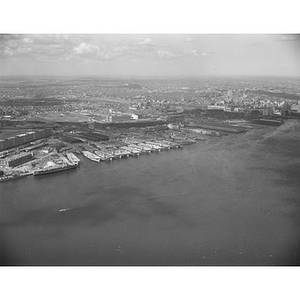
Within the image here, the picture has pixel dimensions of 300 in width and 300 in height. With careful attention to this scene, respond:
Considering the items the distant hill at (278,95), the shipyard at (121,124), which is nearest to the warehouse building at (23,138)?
the shipyard at (121,124)

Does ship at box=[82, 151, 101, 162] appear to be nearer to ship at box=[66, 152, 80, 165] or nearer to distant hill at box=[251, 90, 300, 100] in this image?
ship at box=[66, 152, 80, 165]

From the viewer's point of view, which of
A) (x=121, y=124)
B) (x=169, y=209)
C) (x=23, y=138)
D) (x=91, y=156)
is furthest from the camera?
(x=121, y=124)

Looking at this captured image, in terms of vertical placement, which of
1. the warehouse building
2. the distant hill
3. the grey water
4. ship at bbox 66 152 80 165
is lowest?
the grey water

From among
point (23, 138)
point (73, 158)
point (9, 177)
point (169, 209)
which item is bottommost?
point (169, 209)

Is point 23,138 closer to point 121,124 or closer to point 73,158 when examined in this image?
point 73,158


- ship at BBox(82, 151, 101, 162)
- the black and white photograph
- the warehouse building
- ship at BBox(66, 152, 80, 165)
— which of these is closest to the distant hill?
the black and white photograph

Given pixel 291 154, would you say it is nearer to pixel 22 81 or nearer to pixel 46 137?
pixel 46 137

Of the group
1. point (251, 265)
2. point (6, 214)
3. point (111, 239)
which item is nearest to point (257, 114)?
point (251, 265)

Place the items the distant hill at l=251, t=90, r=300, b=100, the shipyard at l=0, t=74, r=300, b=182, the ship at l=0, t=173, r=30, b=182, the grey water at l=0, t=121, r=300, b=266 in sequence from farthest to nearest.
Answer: the distant hill at l=251, t=90, r=300, b=100, the shipyard at l=0, t=74, r=300, b=182, the ship at l=0, t=173, r=30, b=182, the grey water at l=0, t=121, r=300, b=266

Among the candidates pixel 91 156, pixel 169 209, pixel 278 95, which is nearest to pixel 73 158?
pixel 91 156

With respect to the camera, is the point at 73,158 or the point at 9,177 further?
the point at 73,158
